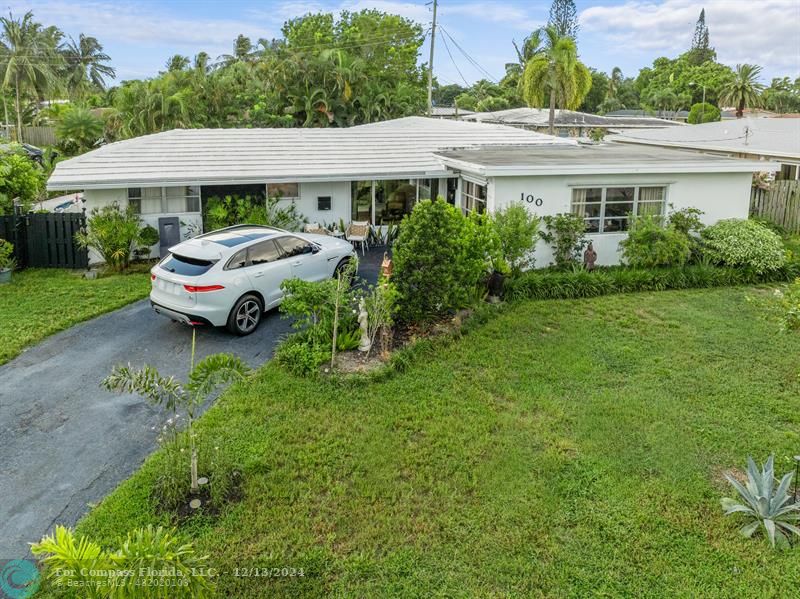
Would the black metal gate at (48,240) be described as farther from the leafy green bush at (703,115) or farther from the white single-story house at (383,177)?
the leafy green bush at (703,115)

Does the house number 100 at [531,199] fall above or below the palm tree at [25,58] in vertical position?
below

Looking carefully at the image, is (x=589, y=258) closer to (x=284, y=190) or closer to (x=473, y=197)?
(x=473, y=197)

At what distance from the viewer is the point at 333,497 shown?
598 cm

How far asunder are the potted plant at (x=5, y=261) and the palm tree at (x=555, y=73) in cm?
2323

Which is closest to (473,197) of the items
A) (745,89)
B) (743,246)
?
(743,246)

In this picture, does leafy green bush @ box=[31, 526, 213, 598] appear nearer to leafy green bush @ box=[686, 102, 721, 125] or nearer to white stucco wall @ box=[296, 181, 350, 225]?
white stucco wall @ box=[296, 181, 350, 225]

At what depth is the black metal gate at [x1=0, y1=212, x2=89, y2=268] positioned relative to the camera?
46.0ft

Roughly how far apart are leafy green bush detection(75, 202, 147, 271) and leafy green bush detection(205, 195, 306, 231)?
1.85 metres

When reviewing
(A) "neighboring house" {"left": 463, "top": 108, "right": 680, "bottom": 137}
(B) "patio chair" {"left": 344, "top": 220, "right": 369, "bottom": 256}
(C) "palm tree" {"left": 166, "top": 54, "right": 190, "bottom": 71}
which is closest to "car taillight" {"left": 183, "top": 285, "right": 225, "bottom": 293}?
(B) "patio chair" {"left": 344, "top": 220, "right": 369, "bottom": 256}

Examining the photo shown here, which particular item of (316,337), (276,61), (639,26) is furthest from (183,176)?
(639,26)

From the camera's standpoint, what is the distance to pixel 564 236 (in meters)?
13.4

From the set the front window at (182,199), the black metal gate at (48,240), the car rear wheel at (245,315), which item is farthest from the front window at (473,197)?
the black metal gate at (48,240)

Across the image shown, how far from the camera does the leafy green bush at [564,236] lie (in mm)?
13367

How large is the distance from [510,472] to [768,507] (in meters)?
2.35
